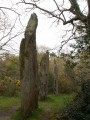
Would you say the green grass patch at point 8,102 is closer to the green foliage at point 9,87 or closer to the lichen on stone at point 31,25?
the green foliage at point 9,87

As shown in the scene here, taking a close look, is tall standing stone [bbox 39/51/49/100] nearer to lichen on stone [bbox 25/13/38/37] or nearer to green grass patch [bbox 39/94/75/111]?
green grass patch [bbox 39/94/75/111]

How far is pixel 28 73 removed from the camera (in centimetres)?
1794

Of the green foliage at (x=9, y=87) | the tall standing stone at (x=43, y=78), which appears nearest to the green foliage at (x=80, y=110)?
the tall standing stone at (x=43, y=78)

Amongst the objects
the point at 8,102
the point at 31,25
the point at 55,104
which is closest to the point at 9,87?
the point at 8,102

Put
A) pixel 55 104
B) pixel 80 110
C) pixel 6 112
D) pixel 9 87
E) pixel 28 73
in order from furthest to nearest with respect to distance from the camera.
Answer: pixel 9 87, pixel 55 104, pixel 6 112, pixel 28 73, pixel 80 110

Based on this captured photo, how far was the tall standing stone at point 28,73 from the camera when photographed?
1764 cm

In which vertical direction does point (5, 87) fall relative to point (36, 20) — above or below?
below

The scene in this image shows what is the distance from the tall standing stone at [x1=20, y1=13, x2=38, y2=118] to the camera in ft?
57.9

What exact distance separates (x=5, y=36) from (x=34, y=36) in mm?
7540

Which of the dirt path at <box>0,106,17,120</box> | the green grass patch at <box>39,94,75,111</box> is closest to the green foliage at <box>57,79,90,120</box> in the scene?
the green grass patch at <box>39,94,75,111</box>

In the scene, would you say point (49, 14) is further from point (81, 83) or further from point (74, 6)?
point (81, 83)

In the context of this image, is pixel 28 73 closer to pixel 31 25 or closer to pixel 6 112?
pixel 6 112

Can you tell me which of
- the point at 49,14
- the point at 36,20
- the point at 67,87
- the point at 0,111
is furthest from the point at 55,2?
the point at 67,87

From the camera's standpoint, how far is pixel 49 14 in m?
21.2
